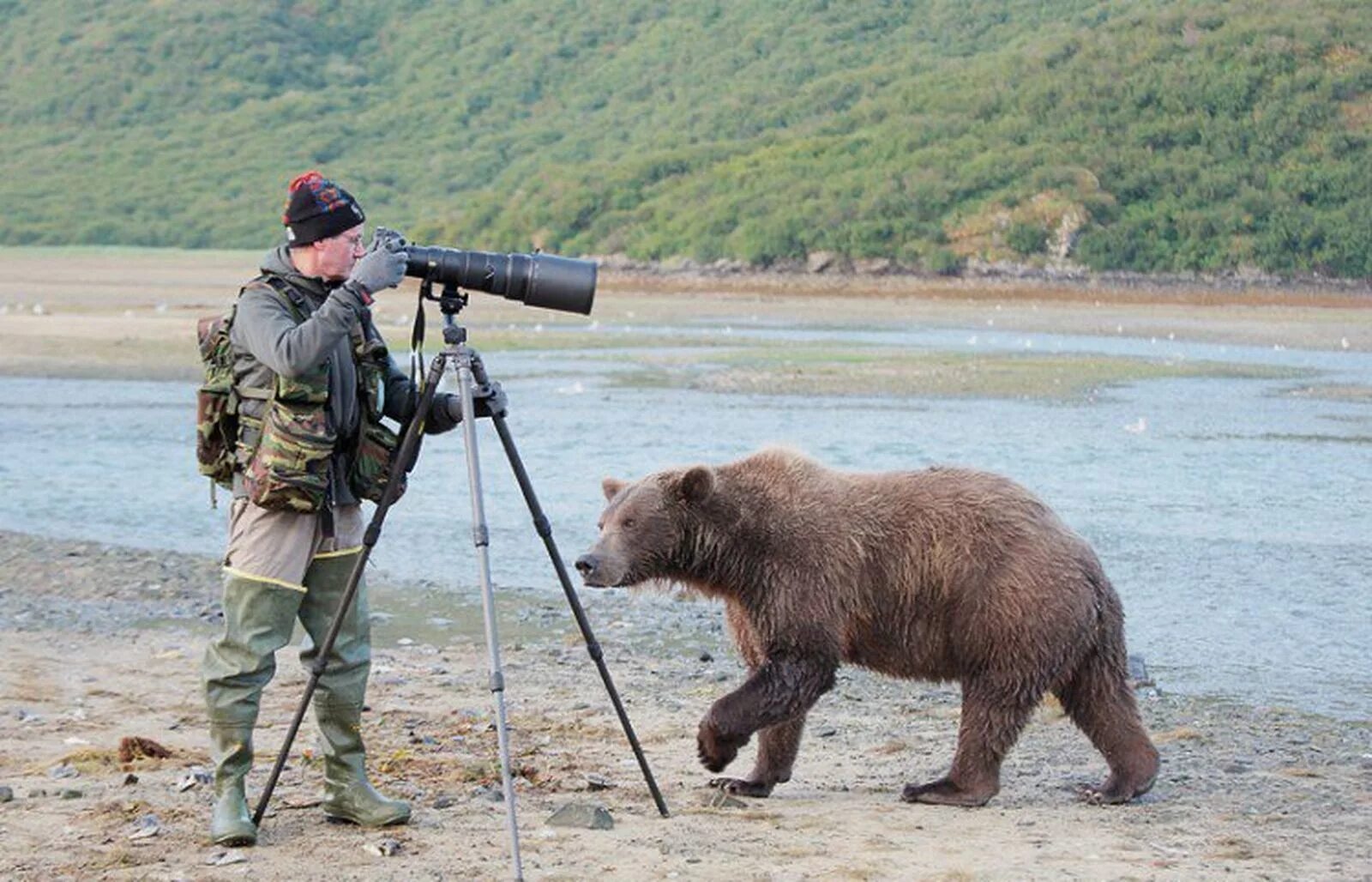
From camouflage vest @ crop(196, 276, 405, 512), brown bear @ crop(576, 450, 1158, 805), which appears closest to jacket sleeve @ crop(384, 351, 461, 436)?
camouflage vest @ crop(196, 276, 405, 512)

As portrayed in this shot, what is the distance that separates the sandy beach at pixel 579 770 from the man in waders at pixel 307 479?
0.97ft

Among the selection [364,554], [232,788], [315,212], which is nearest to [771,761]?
[364,554]

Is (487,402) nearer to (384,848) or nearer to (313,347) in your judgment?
(313,347)

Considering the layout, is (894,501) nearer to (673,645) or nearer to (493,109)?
(673,645)

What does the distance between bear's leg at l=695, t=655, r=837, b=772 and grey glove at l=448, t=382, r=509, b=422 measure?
127 centimetres

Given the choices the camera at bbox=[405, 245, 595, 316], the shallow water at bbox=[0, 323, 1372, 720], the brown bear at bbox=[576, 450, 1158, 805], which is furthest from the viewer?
the shallow water at bbox=[0, 323, 1372, 720]

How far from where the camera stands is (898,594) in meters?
7.20

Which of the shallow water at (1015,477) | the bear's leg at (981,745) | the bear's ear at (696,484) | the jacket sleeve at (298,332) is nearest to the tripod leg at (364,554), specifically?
the jacket sleeve at (298,332)

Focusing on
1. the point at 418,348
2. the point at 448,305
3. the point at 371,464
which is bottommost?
the point at 371,464

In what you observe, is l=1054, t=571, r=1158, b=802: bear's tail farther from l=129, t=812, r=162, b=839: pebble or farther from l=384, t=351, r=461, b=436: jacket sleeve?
l=129, t=812, r=162, b=839: pebble

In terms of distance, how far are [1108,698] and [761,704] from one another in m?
1.22

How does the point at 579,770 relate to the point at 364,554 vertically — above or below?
below

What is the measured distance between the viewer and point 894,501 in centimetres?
730

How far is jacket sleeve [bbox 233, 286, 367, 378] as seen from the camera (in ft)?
19.6
